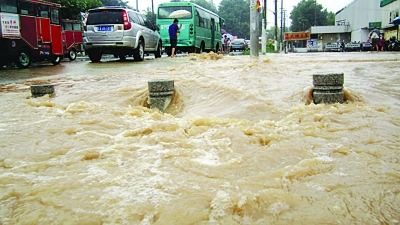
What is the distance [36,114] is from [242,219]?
4.00 m

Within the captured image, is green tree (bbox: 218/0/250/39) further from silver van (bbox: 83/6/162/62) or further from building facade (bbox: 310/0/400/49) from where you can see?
silver van (bbox: 83/6/162/62)

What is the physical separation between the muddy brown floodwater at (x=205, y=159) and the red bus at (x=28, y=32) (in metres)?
6.58

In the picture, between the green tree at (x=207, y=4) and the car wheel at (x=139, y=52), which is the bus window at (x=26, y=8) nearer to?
the car wheel at (x=139, y=52)

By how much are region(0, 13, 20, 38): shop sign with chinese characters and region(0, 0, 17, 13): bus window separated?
16 centimetres

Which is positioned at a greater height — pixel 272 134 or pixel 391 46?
pixel 391 46

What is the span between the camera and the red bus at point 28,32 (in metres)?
11.4

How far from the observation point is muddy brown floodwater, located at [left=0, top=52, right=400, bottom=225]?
2223 mm

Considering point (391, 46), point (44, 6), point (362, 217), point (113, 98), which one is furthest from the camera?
point (391, 46)

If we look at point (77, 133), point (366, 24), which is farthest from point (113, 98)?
point (366, 24)

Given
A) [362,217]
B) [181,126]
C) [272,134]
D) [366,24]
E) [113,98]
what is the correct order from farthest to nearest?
[366,24]
[113,98]
[181,126]
[272,134]
[362,217]

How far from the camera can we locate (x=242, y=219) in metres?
2.12

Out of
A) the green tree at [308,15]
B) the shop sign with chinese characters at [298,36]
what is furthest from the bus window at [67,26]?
the green tree at [308,15]

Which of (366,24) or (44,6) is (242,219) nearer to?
(44,6)

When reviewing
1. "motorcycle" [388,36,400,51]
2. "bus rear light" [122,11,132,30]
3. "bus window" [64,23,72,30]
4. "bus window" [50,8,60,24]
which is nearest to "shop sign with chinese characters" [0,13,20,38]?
"bus window" [50,8,60,24]
